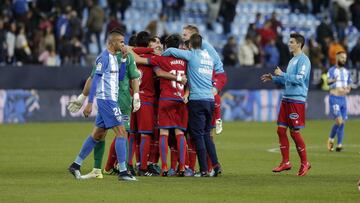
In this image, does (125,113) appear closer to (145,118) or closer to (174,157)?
(145,118)

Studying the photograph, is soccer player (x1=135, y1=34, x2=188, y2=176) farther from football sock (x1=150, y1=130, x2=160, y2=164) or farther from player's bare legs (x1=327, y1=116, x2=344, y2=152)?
player's bare legs (x1=327, y1=116, x2=344, y2=152)

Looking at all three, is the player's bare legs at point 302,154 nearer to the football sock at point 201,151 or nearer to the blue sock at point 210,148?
the blue sock at point 210,148

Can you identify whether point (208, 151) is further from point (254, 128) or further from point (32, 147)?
point (254, 128)

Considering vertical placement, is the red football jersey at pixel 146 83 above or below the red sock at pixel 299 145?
above

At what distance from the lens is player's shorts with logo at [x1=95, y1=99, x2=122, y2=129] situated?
15.7 m

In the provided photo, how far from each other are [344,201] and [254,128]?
19303 mm

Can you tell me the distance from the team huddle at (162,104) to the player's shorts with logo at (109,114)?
0.19 feet

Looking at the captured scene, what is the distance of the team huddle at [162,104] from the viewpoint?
52.9 ft

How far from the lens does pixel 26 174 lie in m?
17.3

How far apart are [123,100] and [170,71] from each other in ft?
2.83

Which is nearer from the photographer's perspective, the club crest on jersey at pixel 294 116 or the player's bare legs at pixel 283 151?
the club crest on jersey at pixel 294 116

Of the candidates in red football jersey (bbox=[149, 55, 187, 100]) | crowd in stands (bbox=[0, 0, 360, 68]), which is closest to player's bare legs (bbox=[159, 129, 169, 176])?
red football jersey (bbox=[149, 55, 187, 100])

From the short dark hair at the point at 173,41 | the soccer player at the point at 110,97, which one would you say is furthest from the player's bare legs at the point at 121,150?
the short dark hair at the point at 173,41

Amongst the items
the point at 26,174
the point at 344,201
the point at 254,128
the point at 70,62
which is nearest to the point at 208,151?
the point at 26,174
